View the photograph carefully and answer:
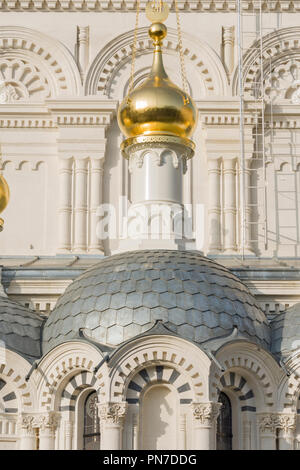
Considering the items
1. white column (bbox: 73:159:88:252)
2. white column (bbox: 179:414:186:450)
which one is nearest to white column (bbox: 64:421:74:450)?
white column (bbox: 179:414:186:450)

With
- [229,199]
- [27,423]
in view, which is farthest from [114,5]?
[27,423]

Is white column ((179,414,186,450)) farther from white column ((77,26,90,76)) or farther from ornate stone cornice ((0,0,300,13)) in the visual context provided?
ornate stone cornice ((0,0,300,13))

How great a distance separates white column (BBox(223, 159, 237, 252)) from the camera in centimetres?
1600

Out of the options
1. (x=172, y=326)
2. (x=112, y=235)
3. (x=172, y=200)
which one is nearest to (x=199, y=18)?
(x=112, y=235)

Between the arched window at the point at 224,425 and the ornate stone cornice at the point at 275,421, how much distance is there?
34cm

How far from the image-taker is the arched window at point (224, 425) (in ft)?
36.4

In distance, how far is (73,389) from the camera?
36.2ft

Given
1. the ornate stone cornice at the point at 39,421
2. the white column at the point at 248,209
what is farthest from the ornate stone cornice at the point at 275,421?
the white column at the point at 248,209

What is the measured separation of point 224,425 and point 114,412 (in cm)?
117

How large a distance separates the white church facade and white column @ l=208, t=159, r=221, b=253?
0.8 inches

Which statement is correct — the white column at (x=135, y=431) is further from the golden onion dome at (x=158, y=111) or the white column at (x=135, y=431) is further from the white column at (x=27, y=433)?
the golden onion dome at (x=158, y=111)

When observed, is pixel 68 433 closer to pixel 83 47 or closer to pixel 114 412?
pixel 114 412

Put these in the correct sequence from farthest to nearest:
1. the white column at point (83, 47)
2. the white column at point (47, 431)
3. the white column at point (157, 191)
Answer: the white column at point (83, 47) < the white column at point (157, 191) < the white column at point (47, 431)
